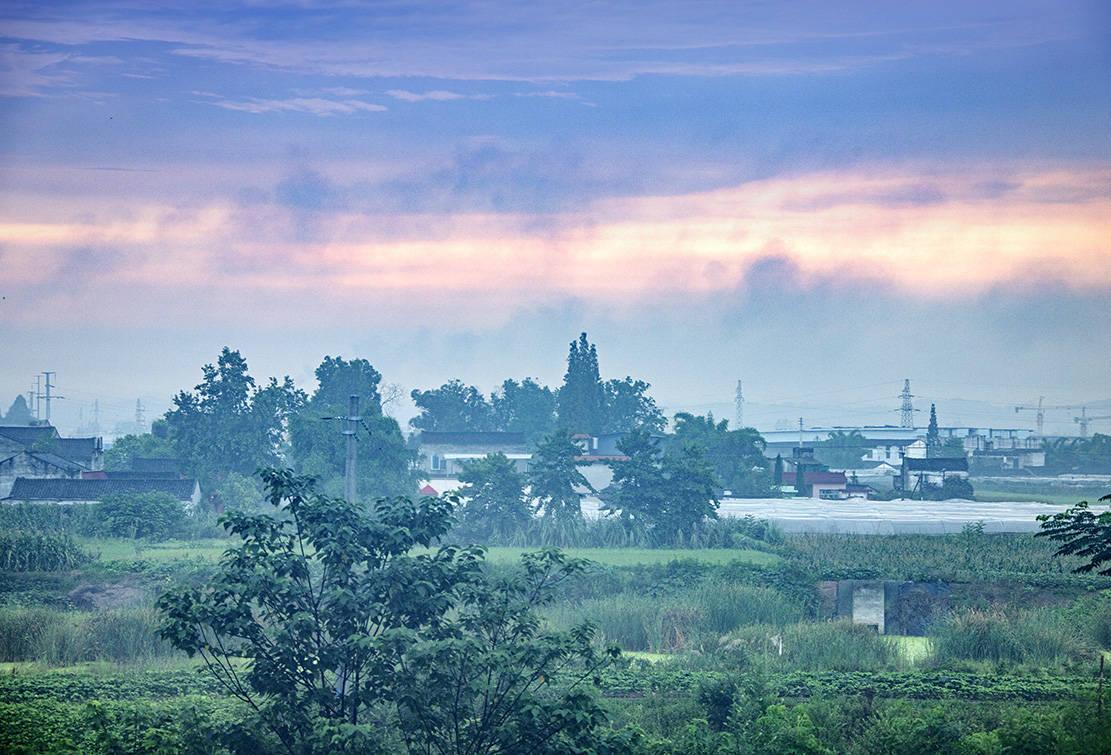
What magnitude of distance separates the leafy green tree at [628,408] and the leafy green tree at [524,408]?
205 inches

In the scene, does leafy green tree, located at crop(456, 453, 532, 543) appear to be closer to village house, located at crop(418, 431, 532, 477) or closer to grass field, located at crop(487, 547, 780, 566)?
grass field, located at crop(487, 547, 780, 566)

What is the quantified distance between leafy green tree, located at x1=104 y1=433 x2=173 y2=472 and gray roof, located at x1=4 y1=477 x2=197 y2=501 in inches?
700

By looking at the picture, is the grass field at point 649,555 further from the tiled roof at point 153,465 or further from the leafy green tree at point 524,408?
the leafy green tree at point 524,408

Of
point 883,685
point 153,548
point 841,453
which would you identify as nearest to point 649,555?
point 153,548

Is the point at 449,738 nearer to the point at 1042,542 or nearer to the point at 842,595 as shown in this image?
the point at 842,595

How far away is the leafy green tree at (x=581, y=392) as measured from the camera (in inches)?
3081

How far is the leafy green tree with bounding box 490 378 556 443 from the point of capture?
321ft

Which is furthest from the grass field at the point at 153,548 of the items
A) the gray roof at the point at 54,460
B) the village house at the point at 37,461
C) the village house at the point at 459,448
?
the village house at the point at 459,448

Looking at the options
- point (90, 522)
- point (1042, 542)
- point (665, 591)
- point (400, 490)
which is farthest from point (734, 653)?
point (90, 522)

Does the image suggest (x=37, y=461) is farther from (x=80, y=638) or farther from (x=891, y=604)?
(x=891, y=604)

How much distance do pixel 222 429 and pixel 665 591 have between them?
31799mm

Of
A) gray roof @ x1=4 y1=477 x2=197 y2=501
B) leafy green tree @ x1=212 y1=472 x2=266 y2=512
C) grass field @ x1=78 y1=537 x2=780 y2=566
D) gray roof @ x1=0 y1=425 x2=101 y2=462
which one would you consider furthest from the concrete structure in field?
gray roof @ x1=0 y1=425 x2=101 y2=462

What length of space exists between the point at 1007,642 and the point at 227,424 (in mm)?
42031

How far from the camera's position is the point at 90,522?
4328 centimetres
